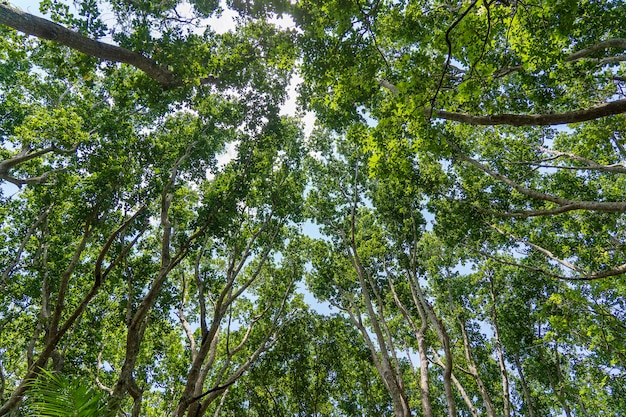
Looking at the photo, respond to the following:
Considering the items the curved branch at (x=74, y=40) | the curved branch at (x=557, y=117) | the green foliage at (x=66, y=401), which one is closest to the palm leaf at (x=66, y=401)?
the green foliage at (x=66, y=401)

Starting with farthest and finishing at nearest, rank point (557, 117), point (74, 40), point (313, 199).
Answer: point (313, 199) → point (74, 40) → point (557, 117)

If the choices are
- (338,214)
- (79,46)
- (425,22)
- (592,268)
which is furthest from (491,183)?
(79,46)

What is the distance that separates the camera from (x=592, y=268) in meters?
11.3

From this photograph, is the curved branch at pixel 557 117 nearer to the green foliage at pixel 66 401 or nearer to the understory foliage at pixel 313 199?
the understory foliage at pixel 313 199

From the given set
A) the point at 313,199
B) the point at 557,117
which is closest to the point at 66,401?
the point at 557,117

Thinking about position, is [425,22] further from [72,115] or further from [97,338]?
[97,338]

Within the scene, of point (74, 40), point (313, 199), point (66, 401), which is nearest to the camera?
point (66, 401)

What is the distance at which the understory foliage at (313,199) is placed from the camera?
6293 mm

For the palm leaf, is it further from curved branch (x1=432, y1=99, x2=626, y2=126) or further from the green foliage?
curved branch (x1=432, y1=99, x2=626, y2=126)

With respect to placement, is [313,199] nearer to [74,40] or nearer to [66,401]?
[74,40]

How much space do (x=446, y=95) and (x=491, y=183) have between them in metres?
7.69

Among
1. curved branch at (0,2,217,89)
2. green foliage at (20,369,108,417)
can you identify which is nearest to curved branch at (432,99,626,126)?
green foliage at (20,369,108,417)

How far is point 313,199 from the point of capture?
14.9 meters

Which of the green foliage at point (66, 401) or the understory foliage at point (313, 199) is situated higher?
the understory foliage at point (313, 199)
